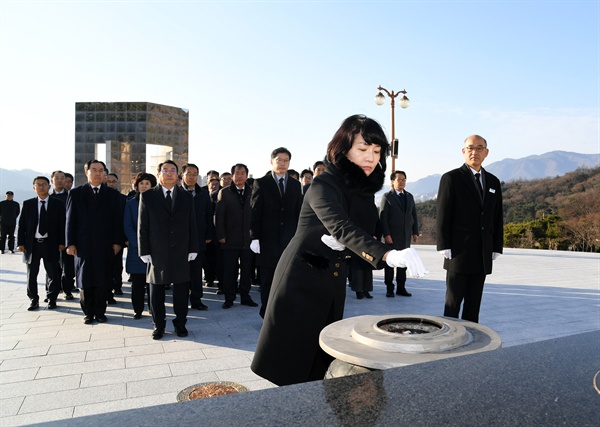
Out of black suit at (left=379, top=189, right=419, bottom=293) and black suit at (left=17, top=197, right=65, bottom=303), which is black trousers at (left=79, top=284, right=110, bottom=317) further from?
black suit at (left=379, top=189, right=419, bottom=293)

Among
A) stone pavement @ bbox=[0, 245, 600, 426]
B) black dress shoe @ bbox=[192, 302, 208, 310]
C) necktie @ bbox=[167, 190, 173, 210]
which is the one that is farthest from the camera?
black dress shoe @ bbox=[192, 302, 208, 310]

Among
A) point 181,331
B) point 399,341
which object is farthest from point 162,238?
point 399,341

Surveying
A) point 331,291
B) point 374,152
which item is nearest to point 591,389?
point 331,291

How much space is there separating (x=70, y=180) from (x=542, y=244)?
2382 cm

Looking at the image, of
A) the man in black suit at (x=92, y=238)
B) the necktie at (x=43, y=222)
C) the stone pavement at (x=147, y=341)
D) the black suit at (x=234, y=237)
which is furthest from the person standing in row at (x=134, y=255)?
the necktie at (x=43, y=222)

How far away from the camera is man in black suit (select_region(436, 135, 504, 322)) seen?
172 inches

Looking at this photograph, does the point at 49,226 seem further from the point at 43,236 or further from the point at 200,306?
the point at 200,306

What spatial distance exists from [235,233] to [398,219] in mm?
2755

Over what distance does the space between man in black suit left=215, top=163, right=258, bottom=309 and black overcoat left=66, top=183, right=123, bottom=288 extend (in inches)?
63.8

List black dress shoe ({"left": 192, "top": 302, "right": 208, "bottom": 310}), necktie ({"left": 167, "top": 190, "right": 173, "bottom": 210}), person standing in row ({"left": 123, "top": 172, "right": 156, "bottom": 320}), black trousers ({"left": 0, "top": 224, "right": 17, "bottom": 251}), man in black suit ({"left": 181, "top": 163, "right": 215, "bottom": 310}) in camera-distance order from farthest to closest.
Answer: black trousers ({"left": 0, "top": 224, "right": 17, "bottom": 251})
man in black suit ({"left": 181, "top": 163, "right": 215, "bottom": 310})
black dress shoe ({"left": 192, "top": 302, "right": 208, "bottom": 310})
person standing in row ({"left": 123, "top": 172, "right": 156, "bottom": 320})
necktie ({"left": 167, "top": 190, "right": 173, "bottom": 210})

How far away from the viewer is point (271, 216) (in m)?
6.27

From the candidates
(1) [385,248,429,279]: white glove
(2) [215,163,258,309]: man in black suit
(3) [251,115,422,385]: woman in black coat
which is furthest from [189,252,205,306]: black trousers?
(1) [385,248,429,279]: white glove

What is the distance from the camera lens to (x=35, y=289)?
22.5 ft

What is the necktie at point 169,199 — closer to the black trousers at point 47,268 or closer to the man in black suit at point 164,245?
the man in black suit at point 164,245
